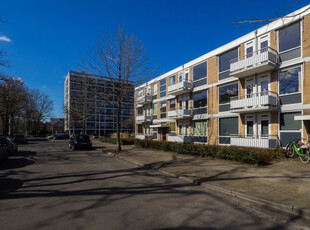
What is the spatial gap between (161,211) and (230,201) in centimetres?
192

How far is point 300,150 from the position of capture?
9930 mm

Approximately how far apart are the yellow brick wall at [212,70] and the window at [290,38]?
216 inches

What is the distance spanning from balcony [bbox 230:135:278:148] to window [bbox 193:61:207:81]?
744cm

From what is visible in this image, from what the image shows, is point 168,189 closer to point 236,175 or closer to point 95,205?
point 95,205

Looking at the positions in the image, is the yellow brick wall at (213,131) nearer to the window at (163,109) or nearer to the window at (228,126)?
the window at (228,126)

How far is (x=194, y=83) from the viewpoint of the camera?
19.8m

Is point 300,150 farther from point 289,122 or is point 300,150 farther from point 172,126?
point 172,126

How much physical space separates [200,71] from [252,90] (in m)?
6.22

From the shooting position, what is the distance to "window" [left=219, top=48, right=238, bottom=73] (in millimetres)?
15966

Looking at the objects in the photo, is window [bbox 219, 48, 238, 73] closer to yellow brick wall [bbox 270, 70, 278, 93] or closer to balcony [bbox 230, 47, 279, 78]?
balcony [bbox 230, 47, 279, 78]

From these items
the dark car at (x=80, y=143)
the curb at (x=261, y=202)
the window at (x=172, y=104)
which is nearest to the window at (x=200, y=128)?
the window at (x=172, y=104)

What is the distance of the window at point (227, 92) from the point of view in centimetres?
1570

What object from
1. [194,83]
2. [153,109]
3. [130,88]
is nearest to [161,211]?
[130,88]

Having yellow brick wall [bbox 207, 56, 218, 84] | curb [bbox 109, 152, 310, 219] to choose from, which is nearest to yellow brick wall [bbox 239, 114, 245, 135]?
yellow brick wall [bbox 207, 56, 218, 84]
